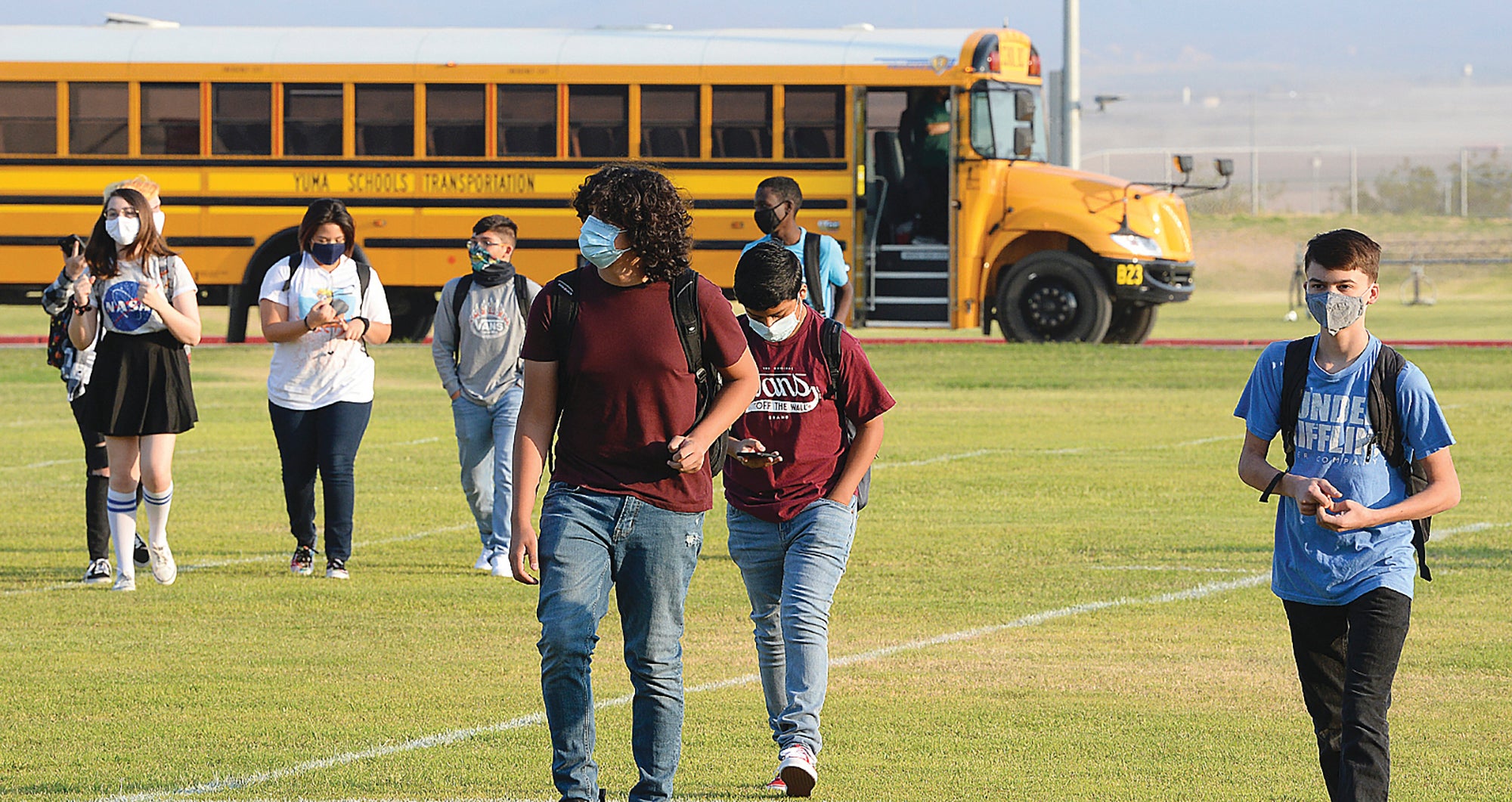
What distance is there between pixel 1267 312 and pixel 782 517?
3699 cm

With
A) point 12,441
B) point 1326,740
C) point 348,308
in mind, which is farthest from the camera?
point 12,441

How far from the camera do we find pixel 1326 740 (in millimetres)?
4891

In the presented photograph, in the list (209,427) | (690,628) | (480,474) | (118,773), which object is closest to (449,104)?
(209,427)

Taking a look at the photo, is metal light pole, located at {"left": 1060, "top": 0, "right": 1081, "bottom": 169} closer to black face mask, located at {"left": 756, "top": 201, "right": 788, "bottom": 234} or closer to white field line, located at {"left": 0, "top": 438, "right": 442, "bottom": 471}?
white field line, located at {"left": 0, "top": 438, "right": 442, "bottom": 471}

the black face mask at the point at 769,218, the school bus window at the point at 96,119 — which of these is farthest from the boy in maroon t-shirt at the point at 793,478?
the school bus window at the point at 96,119

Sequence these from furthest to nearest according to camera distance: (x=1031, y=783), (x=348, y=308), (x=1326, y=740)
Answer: (x=348, y=308) → (x=1031, y=783) → (x=1326, y=740)

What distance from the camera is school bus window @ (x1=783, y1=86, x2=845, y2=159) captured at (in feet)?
77.9

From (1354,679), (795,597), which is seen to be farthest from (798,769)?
(1354,679)

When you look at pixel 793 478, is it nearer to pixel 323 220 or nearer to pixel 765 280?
pixel 765 280

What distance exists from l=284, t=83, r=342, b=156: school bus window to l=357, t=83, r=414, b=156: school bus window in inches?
10.7

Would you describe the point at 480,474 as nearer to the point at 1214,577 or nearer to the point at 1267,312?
the point at 1214,577

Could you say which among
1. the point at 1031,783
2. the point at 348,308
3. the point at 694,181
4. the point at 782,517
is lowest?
the point at 1031,783

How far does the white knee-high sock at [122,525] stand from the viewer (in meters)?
8.84

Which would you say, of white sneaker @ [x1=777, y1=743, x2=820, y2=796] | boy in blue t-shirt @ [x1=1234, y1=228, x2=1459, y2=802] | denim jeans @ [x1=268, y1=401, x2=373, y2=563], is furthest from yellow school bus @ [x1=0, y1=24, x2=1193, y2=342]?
boy in blue t-shirt @ [x1=1234, y1=228, x2=1459, y2=802]
